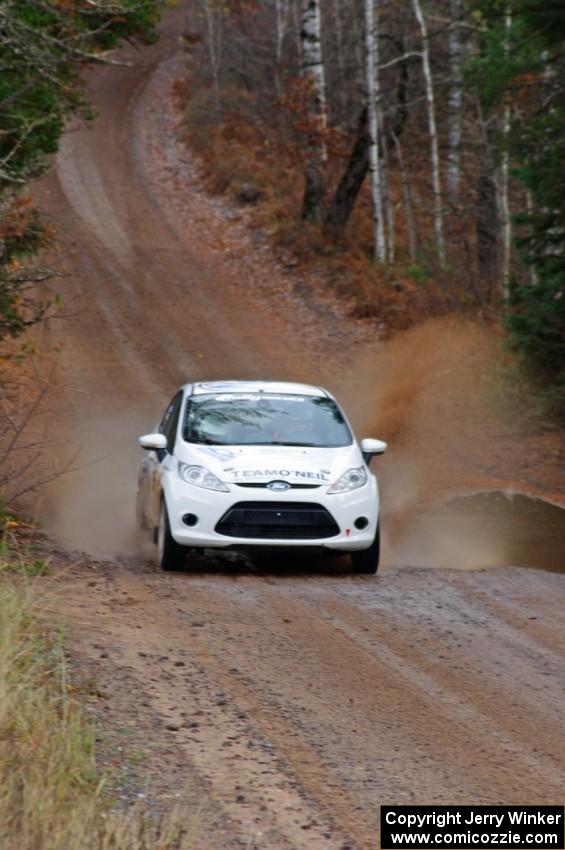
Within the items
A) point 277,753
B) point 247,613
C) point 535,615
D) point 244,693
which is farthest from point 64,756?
point 535,615

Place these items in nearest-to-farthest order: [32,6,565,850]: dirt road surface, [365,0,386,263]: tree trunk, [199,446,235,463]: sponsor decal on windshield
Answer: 1. [32,6,565,850]: dirt road surface
2. [199,446,235,463]: sponsor decal on windshield
3. [365,0,386,263]: tree trunk

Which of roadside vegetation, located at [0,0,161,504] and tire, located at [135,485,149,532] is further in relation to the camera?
tire, located at [135,485,149,532]

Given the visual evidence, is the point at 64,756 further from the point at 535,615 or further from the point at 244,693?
the point at 535,615

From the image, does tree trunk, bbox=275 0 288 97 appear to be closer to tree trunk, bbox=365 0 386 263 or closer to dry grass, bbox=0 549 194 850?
tree trunk, bbox=365 0 386 263

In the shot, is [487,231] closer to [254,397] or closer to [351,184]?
[351,184]

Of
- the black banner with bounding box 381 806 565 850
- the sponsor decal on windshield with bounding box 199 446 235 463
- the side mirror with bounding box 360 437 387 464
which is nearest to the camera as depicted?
the black banner with bounding box 381 806 565 850

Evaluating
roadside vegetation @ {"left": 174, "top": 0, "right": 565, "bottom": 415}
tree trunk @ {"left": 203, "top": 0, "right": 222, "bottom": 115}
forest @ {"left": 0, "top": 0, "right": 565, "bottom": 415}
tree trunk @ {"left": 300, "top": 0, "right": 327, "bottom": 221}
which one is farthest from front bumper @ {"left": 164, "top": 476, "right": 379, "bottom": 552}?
tree trunk @ {"left": 203, "top": 0, "right": 222, "bottom": 115}

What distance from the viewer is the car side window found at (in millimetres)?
11828

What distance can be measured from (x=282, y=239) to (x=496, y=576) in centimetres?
2113

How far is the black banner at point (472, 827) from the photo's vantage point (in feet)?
16.3

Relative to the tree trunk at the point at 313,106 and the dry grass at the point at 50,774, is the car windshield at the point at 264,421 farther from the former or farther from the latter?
the tree trunk at the point at 313,106

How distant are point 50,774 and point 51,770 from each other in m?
0.02

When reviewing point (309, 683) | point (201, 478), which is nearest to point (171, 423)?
point (201, 478)

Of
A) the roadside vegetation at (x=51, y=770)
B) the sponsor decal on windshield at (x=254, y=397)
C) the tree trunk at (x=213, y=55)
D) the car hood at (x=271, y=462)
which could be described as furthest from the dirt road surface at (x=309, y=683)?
the tree trunk at (x=213, y=55)
